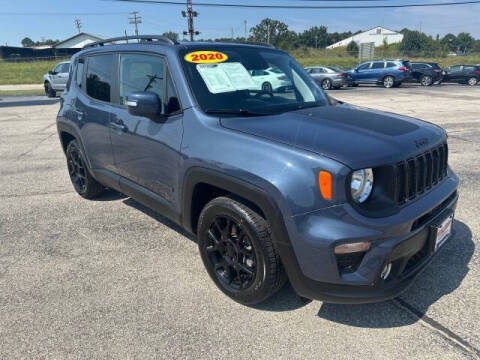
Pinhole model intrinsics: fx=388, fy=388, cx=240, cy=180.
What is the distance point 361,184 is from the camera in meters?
2.27

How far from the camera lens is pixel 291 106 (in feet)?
10.6

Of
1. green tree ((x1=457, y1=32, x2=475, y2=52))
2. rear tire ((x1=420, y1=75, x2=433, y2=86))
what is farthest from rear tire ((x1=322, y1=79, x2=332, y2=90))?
green tree ((x1=457, y1=32, x2=475, y2=52))

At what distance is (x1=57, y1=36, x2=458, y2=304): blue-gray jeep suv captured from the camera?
2221mm

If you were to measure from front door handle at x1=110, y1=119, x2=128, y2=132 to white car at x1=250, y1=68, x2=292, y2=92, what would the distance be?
127 centimetres

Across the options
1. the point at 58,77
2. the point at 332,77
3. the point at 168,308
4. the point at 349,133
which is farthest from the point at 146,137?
the point at 332,77

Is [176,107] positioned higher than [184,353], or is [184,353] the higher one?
[176,107]

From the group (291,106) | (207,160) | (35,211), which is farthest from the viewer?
(35,211)

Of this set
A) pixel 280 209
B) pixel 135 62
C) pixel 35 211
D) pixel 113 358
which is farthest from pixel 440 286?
pixel 35 211

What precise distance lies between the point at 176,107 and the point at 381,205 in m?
1.71

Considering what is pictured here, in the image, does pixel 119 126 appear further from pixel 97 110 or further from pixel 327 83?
pixel 327 83

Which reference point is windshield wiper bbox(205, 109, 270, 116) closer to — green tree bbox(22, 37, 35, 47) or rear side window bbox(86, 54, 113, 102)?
rear side window bbox(86, 54, 113, 102)

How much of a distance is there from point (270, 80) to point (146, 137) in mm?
1187

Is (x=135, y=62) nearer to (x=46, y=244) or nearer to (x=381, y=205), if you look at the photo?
(x=46, y=244)

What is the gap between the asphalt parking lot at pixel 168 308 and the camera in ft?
7.85
